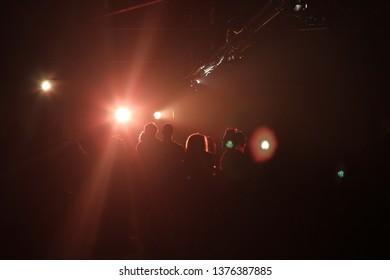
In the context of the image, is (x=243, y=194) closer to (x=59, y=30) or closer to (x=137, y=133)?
(x=59, y=30)

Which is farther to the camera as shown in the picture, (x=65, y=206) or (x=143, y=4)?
(x=143, y=4)

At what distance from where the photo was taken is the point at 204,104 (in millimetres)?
11633

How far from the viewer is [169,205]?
4691 millimetres

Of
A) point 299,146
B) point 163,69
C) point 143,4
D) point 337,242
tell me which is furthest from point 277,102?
point 337,242

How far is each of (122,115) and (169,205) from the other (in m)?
7.15

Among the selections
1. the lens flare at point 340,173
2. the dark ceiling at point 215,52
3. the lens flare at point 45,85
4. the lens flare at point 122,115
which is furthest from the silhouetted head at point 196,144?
the lens flare at point 122,115

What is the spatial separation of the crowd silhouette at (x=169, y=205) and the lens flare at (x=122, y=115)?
18.4ft

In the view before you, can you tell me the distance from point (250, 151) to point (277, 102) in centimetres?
660

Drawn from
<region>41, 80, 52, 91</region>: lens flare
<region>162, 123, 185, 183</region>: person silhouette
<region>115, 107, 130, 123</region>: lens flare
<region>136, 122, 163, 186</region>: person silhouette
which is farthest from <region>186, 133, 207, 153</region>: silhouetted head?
<region>115, 107, 130, 123</region>: lens flare

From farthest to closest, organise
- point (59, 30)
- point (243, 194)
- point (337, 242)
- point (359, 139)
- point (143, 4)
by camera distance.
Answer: point (359, 139) < point (59, 30) < point (143, 4) < point (337, 242) < point (243, 194)

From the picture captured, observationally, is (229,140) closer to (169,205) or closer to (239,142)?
(239,142)

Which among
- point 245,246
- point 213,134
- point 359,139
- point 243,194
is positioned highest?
point 213,134

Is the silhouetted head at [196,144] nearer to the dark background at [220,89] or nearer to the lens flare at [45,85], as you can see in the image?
the dark background at [220,89]

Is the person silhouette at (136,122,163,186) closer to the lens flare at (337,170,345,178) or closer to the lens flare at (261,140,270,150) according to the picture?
the lens flare at (337,170,345,178)
